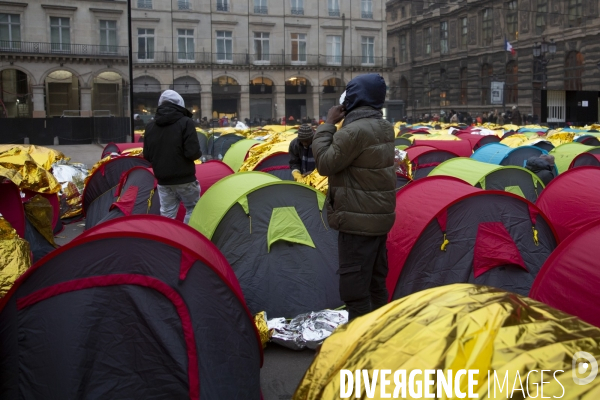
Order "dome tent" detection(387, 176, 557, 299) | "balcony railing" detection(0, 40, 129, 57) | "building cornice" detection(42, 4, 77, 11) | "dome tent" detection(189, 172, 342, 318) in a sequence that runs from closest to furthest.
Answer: "dome tent" detection(387, 176, 557, 299) → "dome tent" detection(189, 172, 342, 318) → "building cornice" detection(42, 4, 77, 11) → "balcony railing" detection(0, 40, 129, 57)

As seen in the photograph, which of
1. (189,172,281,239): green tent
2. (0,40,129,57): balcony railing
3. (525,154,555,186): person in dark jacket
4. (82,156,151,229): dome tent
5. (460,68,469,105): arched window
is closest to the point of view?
(189,172,281,239): green tent

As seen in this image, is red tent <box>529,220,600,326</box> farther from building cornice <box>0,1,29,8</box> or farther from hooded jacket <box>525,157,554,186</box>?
building cornice <box>0,1,29,8</box>

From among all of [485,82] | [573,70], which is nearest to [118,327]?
[573,70]

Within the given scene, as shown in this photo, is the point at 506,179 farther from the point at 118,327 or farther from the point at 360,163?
the point at 118,327

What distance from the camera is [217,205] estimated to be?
627 centimetres

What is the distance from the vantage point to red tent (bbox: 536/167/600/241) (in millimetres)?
6547

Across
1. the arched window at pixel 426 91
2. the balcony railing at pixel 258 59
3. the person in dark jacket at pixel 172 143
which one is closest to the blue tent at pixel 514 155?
the person in dark jacket at pixel 172 143

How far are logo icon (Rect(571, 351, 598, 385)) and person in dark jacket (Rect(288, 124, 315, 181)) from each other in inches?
243

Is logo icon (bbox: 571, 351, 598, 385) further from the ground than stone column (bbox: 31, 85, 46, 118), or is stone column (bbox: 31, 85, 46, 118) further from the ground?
stone column (bbox: 31, 85, 46, 118)

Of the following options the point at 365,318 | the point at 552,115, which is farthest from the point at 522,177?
the point at 552,115

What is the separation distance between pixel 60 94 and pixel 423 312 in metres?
43.2

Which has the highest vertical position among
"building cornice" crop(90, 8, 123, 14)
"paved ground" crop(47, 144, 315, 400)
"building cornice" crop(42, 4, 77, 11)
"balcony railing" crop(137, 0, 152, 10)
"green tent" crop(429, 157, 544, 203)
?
"building cornice" crop(90, 8, 123, 14)

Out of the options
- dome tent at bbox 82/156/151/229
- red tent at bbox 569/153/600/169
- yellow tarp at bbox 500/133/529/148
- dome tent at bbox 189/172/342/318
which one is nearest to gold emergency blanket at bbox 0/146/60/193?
dome tent at bbox 82/156/151/229

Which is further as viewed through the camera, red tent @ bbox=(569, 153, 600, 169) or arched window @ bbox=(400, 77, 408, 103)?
arched window @ bbox=(400, 77, 408, 103)
